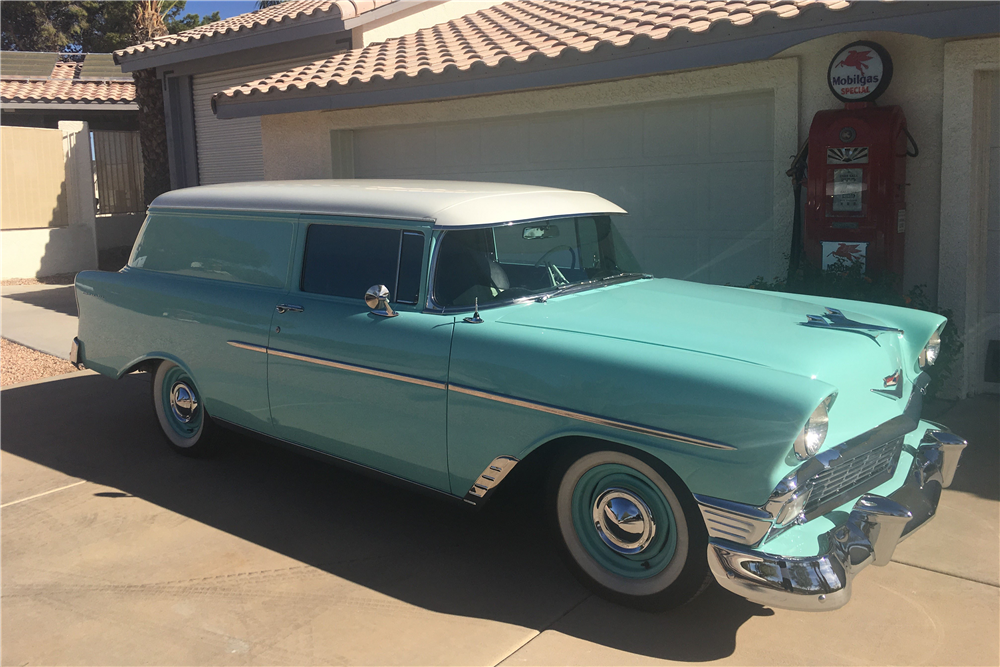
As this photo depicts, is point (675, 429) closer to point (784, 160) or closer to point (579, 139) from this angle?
point (784, 160)

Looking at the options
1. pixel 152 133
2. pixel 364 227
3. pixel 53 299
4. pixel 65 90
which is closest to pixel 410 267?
pixel 364 227

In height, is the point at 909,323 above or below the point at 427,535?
above

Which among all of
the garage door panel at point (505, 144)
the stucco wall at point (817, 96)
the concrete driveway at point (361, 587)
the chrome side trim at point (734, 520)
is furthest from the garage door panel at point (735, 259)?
the chrome side trim at point (734, 520)

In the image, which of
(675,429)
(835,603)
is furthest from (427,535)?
(835,603)

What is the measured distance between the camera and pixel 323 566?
12.3ft

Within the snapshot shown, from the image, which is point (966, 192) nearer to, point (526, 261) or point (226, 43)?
point (526, 261)

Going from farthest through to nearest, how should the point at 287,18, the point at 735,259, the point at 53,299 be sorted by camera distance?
1. the point at 53,299
2. the point at 287,18
3. the point at 735,259

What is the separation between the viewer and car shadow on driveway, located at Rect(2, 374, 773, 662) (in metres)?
3.26

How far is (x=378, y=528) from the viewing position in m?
4.16

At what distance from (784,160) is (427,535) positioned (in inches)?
169

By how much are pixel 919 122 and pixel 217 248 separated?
488 cm

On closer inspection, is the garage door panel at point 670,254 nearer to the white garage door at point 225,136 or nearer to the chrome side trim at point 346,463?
the chrome side trim at point 346,463

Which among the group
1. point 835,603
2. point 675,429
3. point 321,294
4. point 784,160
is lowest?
point 835,603

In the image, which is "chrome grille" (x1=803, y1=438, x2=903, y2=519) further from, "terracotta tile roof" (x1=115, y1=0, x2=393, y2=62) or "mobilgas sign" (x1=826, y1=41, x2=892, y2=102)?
"terracotta tile roof" (x1=115, y1=0, x2=393, y2=62)
